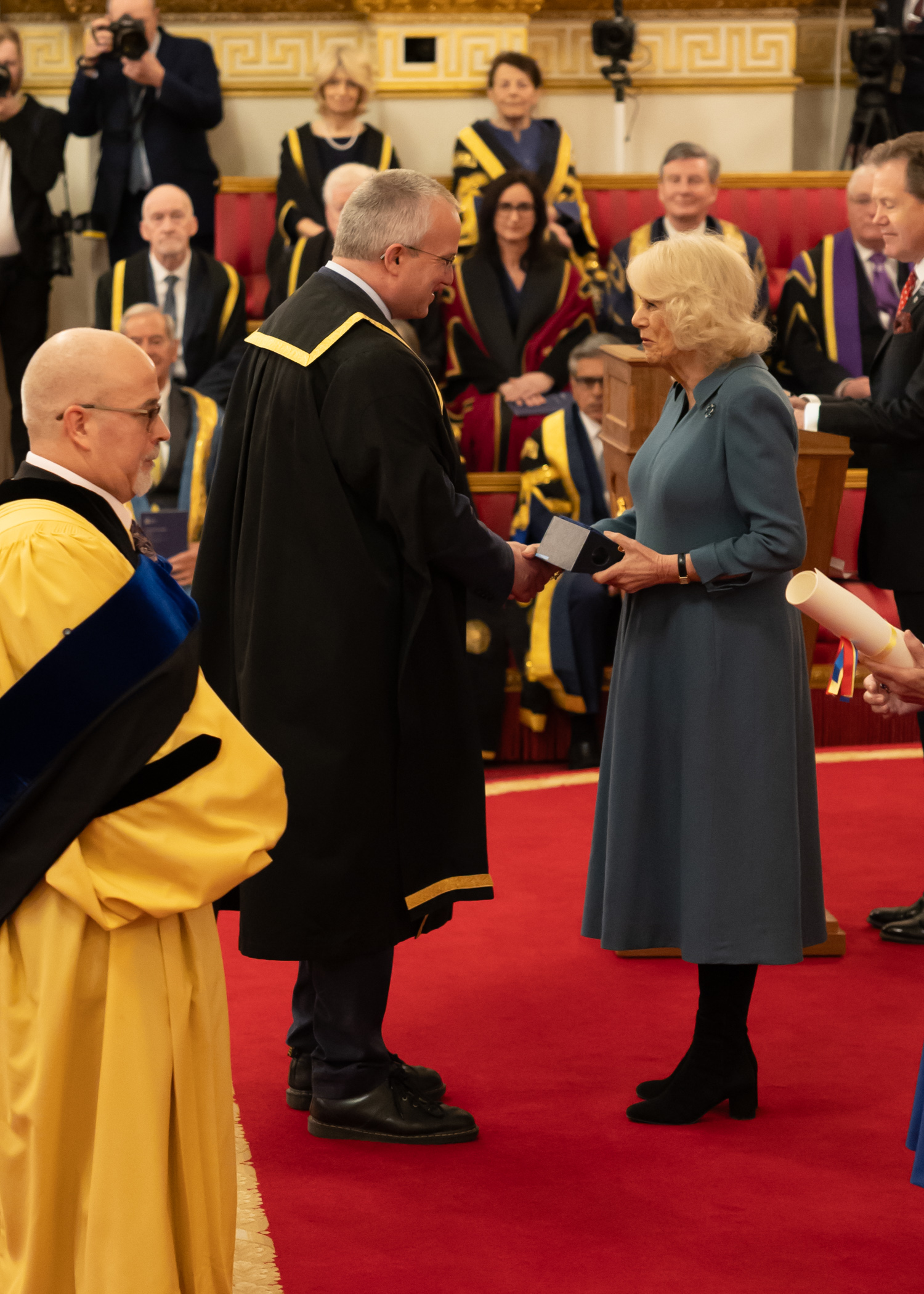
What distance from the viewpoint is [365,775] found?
270 cm

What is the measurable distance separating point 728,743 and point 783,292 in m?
4.14

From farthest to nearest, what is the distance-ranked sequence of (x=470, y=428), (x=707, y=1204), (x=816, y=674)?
(x=470, y=428)
(x=816, y=674)
(x=707, y=1204)

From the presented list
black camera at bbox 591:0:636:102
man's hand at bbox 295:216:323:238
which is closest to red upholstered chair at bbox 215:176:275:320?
man's hand at bbox 295:216:323:238

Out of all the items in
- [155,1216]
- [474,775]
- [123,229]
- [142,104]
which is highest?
[142,104]

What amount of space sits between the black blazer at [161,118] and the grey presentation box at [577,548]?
4.78m

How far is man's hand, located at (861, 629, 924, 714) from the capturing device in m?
2.32

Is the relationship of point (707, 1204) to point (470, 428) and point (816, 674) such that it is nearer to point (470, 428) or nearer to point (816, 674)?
point (816, 674)

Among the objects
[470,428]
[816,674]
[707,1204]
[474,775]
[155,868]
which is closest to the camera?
[155,868]

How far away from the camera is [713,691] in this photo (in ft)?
9.25

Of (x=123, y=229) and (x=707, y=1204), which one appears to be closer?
(x=707, y=1204)

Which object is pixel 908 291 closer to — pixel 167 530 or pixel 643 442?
pixel 643 442

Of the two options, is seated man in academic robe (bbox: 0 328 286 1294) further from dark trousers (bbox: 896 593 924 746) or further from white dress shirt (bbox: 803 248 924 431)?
dark trousers (bbox: 896 593 924 746)

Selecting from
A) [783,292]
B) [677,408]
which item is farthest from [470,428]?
[677,408]

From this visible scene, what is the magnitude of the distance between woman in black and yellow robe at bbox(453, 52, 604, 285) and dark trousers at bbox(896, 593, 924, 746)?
135 inches
